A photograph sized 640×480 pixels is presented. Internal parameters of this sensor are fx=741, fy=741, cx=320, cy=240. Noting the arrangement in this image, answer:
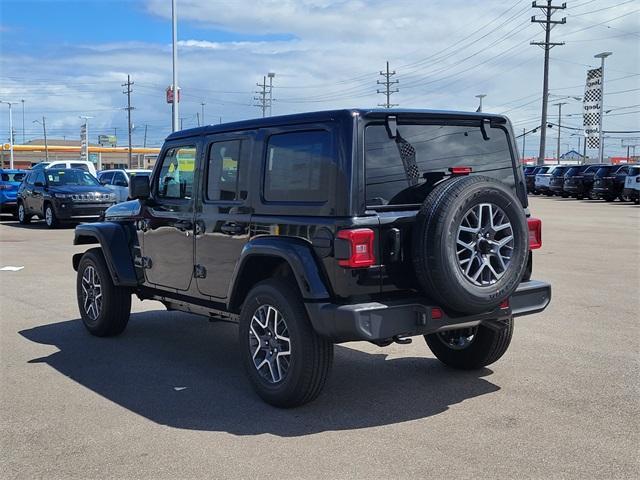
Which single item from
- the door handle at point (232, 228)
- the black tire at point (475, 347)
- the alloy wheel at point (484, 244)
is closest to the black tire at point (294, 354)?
the door handle at point (232, 228)

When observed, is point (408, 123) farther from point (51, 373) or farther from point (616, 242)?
point (616, 242)

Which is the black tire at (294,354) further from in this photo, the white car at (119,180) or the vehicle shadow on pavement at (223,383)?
the white car at (119,180)

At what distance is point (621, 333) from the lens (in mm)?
7305

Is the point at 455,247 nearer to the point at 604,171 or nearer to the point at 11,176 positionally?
the point at 11,176

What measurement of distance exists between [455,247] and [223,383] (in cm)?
225

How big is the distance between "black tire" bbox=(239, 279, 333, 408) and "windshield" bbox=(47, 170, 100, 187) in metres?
17.4

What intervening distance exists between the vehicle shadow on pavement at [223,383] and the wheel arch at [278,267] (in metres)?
0.78

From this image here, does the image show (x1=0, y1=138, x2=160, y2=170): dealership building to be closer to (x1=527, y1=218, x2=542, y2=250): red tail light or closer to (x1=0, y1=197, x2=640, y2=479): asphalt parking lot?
(x1=0, y1=197, x2=640, y2=479): asphalt parking lot

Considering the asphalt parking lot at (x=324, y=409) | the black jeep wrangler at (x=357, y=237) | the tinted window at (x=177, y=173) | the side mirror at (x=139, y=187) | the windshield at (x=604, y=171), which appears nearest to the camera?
the asphalt parking lot at (x=324, y=409)

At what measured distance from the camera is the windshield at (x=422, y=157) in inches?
191

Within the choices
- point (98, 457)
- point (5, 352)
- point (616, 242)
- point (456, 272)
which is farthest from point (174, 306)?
point (616, 242)

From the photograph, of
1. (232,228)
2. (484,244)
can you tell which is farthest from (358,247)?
(232,228)

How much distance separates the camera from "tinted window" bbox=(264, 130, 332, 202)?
4.91 metres

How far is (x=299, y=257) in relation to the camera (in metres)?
4.81
